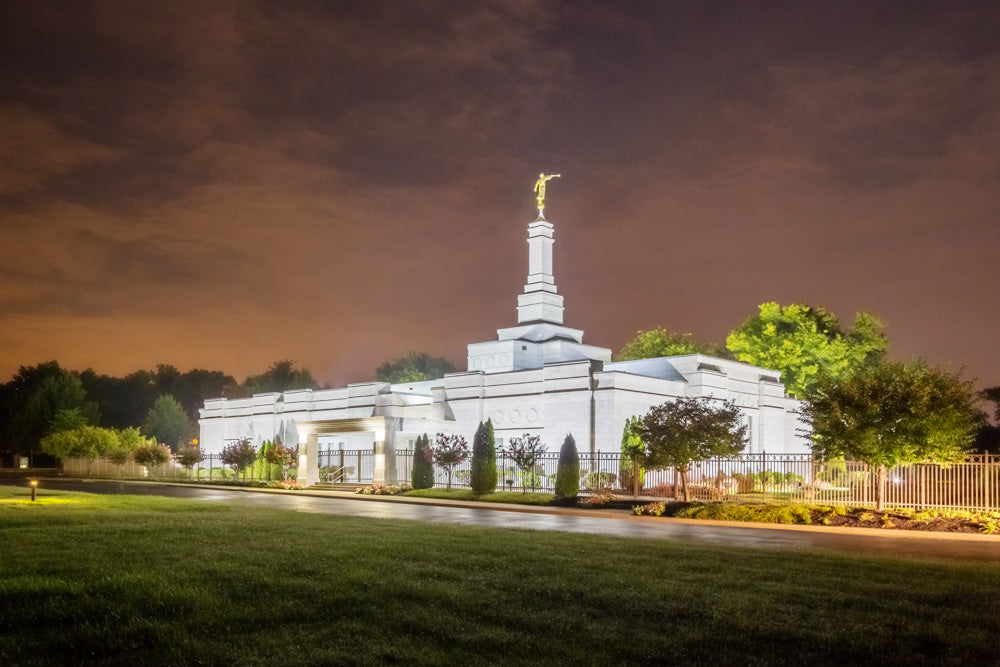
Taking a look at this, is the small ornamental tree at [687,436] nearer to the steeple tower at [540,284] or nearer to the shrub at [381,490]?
the shrub at [381,490]

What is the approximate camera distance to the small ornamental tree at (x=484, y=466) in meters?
37.8

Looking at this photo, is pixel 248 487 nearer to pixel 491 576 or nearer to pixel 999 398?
pixel 491 576

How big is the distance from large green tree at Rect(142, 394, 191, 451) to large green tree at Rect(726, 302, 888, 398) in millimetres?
49947

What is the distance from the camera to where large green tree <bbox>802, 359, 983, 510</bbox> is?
25609 millimetres

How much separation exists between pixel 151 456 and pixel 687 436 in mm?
39502

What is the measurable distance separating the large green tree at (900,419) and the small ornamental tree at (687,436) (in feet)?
14.9

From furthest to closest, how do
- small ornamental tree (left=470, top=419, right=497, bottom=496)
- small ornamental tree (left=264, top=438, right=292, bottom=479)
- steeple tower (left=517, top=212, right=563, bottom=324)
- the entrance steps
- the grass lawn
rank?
steeple tower (left=517, top=212, right=563, bottom=324), small ornamental tree (left=264, top=438, right=292, bottom=479), the entrance steps, small ornamental tree (left=470, top=419, right=497, bottom=496), the grass lawn

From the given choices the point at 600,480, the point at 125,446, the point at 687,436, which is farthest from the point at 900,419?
the point at 125,446

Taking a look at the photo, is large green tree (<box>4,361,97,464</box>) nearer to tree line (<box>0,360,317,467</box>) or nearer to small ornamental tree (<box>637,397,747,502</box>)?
tree line (<box>0,360,317,467</box>)

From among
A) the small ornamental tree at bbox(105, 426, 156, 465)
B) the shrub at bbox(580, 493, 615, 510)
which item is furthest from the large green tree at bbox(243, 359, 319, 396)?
the shrub at bbox(580, 493, 615, 510)

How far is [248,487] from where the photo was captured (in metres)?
47.3

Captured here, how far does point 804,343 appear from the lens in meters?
68.7

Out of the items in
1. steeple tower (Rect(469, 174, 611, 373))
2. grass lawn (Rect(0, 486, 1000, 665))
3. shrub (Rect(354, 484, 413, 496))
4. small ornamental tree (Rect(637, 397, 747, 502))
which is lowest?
shrub (Rect(354, 484, 413, 496))

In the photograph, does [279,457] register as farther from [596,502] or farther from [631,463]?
[596,502]
